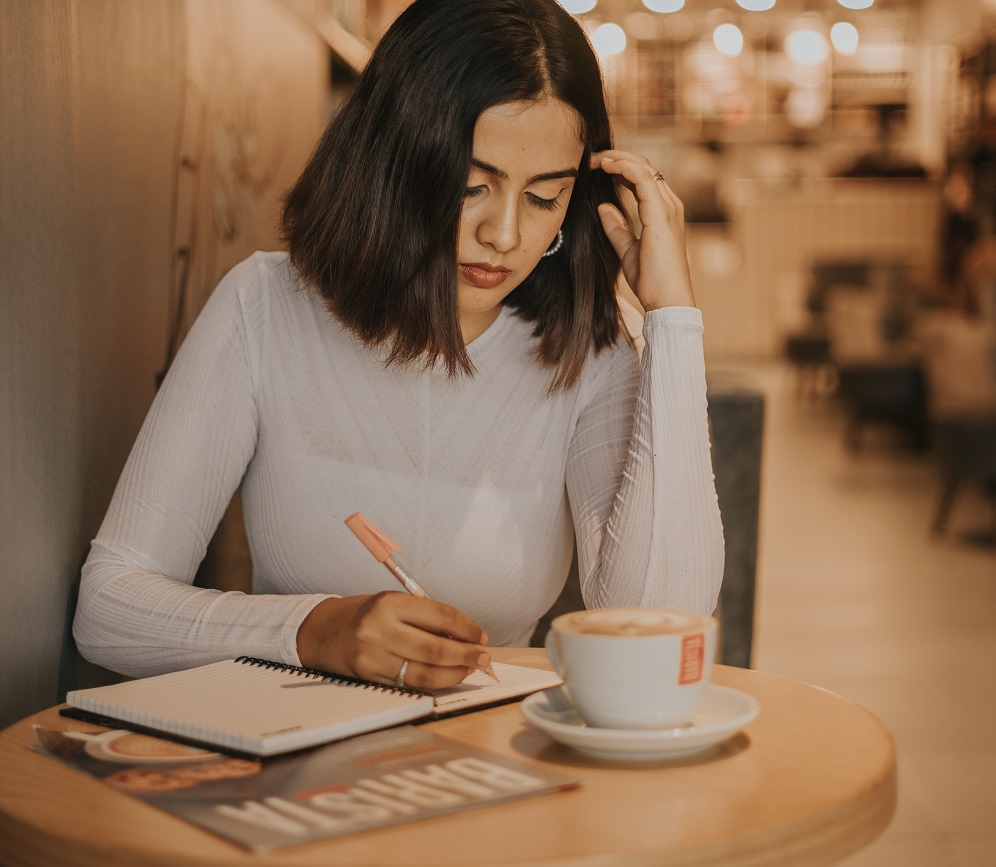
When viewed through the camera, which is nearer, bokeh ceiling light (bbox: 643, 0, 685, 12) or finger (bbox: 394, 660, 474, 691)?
finger (bbox: 394, 660, 474, 691)

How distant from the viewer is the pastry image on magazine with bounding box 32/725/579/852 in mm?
772

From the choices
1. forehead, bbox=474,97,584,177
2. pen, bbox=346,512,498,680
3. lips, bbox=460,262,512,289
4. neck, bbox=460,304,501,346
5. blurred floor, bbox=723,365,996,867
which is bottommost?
blurred floor, bbox=723,365,996,867

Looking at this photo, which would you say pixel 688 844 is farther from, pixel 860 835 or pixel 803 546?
pixel 803 546

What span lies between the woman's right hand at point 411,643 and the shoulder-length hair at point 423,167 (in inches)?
19.0

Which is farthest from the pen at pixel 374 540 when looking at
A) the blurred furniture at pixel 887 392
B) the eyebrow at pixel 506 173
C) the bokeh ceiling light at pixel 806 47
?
the bokeh ceiling light at pixel 806 47

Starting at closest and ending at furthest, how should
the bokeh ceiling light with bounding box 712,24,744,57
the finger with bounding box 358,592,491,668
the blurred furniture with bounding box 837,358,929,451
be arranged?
the finger with bounding box 358,592,491,668
the blurred furniture with bounding box 837,358,929,451
the bokeh ceiling light with bounding box 712,24,744,57

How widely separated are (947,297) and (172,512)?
689 centimetres

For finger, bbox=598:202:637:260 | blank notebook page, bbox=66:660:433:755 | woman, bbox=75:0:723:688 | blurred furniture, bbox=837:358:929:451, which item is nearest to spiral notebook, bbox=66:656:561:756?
blank notebook page, bbox=66:660:433:755

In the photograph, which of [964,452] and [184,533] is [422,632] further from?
[964,452]

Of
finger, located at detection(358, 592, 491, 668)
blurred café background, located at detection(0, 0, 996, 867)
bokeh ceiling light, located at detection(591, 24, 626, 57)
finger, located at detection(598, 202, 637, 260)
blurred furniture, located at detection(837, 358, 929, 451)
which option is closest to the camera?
finger, located at detection(358, 592, 491, 668)

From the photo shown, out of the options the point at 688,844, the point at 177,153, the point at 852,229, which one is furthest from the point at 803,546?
the point at 852,229

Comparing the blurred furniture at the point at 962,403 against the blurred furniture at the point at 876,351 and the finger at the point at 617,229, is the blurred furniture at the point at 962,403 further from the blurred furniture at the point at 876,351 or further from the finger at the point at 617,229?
the finger at the point at 617,229

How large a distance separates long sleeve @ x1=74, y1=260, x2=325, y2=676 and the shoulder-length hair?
0.47 ft

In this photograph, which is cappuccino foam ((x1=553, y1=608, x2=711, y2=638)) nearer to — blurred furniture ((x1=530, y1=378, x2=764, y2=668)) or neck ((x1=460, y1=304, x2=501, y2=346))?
neck ((x1=460, y1=304, x2=501, y2=346))
